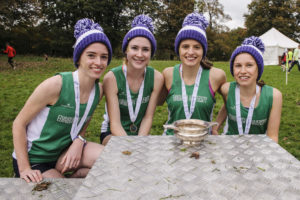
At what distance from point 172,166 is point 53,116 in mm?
1604

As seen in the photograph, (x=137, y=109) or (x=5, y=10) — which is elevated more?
(x=5, y=10)

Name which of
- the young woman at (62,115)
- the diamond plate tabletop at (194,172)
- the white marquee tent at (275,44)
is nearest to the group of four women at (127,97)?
the young woman at (62,115)

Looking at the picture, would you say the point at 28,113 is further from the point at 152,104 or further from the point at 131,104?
the point at 152,104

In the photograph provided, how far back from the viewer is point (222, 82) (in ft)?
11.6

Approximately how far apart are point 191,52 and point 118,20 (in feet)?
114

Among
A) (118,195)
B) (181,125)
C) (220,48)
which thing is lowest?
(118,195)

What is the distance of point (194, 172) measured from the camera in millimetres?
1492

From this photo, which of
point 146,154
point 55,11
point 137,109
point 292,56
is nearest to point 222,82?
point 137,109

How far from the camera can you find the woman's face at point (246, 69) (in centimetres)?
307

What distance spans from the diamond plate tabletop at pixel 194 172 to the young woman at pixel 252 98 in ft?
3.93

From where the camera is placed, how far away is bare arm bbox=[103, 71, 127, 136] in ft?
10.2

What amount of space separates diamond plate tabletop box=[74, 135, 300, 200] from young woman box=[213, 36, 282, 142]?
120cm

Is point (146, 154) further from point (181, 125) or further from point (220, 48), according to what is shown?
point (220, 48)

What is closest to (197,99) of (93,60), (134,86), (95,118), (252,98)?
(252,98)
